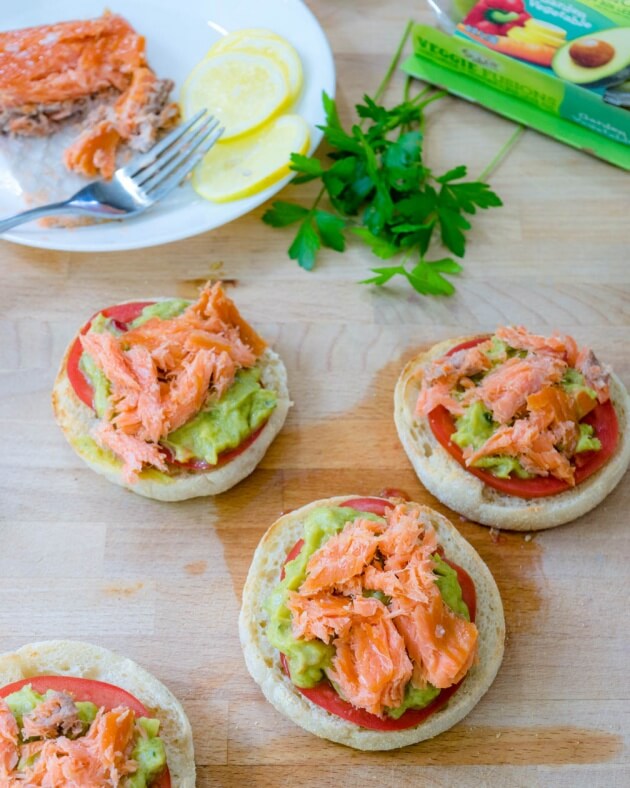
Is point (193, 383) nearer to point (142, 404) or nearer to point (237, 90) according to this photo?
point (142, 404)

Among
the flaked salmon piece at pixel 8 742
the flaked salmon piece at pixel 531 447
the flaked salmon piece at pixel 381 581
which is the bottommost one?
the flaked salmon piece at pixel 8 742

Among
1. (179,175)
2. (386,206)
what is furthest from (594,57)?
(179,175)

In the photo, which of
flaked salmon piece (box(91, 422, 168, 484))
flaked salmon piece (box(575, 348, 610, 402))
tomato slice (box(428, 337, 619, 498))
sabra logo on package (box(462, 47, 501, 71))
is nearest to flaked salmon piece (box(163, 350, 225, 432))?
flaked salmon piece (box(91, 422, 168, 484))

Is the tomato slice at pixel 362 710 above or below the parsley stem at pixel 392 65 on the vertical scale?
below

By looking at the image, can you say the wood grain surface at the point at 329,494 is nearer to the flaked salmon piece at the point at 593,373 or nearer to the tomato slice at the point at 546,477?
the tomato slice at the point at 546,477

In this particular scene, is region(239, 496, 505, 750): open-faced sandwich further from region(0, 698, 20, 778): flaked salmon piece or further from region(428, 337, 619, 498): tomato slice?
region(0, 698, 20, 778): flaked salmon piece

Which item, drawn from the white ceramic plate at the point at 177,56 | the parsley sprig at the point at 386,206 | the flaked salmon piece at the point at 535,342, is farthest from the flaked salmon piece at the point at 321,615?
the white ceramic plate at the point at 177,56
